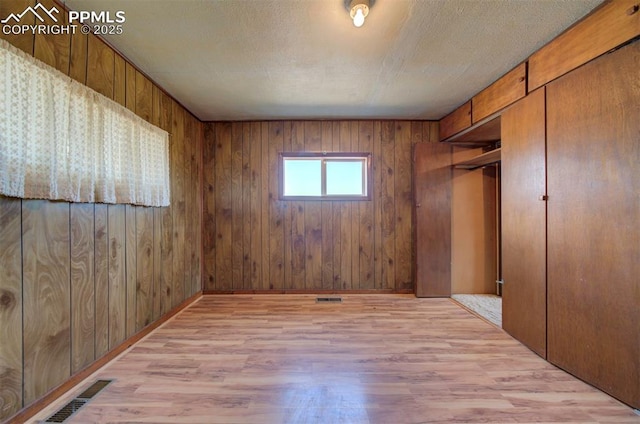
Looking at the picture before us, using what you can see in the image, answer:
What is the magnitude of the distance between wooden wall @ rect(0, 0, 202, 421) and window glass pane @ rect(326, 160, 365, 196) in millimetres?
1890

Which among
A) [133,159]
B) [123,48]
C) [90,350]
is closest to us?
[90,350]

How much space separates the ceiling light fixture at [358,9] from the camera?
4.69 ft

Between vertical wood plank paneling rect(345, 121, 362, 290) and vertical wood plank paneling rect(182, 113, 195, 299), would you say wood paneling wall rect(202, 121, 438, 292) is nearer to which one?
vertical wood plank paneling rect(345, 121, 362, 290)

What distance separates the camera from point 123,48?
1903 mm

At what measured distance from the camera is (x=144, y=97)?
7.54 feet

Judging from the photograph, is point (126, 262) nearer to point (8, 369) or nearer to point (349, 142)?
point (8, 369)

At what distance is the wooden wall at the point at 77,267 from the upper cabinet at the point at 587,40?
3.09 metres

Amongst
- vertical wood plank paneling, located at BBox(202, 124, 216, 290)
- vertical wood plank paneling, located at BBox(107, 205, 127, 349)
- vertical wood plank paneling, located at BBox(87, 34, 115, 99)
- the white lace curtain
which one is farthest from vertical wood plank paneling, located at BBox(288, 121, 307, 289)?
Answer: vertical wood plank paneling, located at BBox(87, 34, 115, 99)

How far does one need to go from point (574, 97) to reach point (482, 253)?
228cm

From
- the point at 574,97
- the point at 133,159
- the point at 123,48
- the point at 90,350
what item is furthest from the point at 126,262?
the point at 574,97

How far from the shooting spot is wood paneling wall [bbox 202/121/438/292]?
3.51 meters

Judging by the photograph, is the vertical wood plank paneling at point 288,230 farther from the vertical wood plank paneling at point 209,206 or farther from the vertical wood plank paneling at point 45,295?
the vertical wood plank paneling at point 45,295

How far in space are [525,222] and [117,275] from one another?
3.16m

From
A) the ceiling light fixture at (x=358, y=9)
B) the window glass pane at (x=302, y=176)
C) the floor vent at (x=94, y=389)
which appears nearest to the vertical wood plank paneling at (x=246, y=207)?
the window glass pane at (x=302, y=176)
